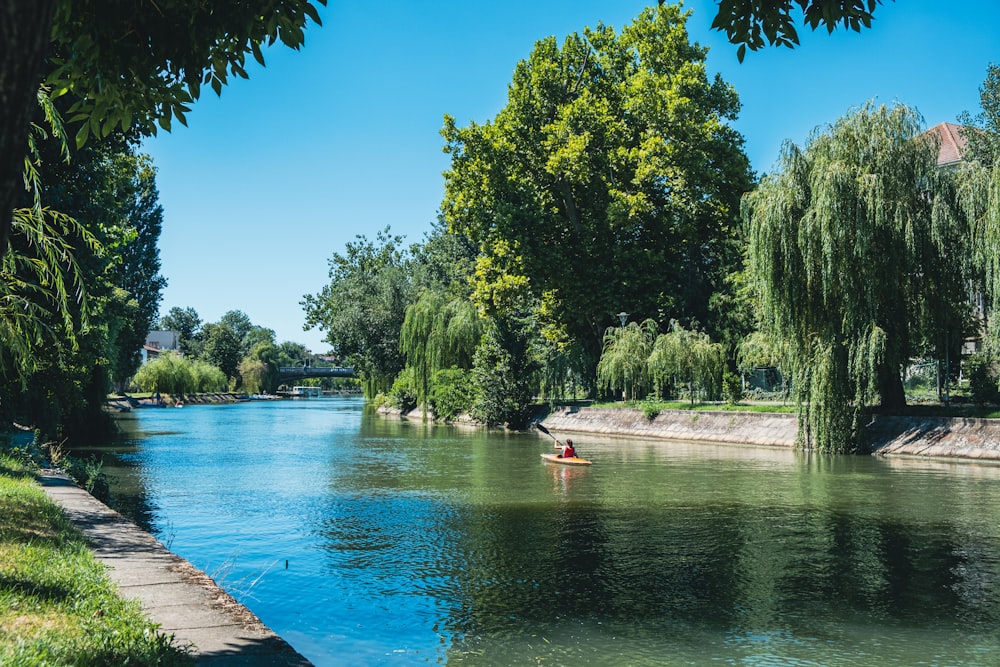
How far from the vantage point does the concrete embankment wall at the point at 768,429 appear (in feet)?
80.0

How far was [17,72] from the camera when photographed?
8.69ft

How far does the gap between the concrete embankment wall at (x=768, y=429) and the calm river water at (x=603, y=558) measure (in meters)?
1.65

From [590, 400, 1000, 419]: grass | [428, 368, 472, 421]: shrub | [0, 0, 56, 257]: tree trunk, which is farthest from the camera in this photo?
[428, 368, 472, 421]: shrub

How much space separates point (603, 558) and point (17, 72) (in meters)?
10.4

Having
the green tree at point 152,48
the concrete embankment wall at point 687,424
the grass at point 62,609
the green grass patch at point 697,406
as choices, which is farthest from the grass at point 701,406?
the green tree at point 152,48

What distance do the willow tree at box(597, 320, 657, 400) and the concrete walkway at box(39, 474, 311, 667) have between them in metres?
31.0

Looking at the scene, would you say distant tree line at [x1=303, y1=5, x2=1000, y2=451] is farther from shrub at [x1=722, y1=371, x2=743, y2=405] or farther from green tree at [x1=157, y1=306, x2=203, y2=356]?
green tree at [x1=157, y1=306, x2=203, y2=356]

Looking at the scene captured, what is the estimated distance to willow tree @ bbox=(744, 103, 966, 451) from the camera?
83.5 ft

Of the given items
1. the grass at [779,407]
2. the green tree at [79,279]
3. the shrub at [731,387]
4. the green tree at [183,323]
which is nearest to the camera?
the green tree at [79,279]

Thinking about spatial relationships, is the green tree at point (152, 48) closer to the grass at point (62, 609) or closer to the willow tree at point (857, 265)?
the grass at point (62, 609)

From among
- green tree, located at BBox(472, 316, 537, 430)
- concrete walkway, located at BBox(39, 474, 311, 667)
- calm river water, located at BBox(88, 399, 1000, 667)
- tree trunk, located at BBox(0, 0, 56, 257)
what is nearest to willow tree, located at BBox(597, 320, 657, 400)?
green tree, located at BBox(472, 316, 537, 430)

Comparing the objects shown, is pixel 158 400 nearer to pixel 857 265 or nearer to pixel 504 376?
pixel 504 376

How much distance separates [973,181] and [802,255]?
5486 millimetres

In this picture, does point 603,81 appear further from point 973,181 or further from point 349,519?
point 349,519
